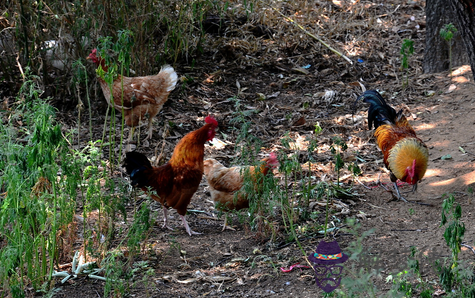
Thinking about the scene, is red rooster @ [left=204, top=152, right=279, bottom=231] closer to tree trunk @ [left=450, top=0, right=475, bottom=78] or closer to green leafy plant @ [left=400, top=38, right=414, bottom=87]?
tree trunk @ [left=450, top=0, right=475, bottom=78]

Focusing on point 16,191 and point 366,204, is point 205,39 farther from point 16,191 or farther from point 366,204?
point 16,191

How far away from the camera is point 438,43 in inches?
328

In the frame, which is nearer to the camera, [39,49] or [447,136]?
[447,136]

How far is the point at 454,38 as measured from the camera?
8.09 m

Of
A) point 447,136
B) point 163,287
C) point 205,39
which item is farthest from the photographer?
point 205,39

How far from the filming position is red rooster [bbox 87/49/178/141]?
6719 mm

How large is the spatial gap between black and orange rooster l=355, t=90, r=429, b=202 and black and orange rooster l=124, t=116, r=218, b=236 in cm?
215

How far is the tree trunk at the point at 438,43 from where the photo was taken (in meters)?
8.02

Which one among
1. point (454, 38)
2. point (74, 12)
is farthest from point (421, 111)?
point (74, 12)

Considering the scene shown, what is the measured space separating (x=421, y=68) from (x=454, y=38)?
1016 millimetres

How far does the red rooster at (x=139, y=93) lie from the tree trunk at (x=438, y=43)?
4613 mm

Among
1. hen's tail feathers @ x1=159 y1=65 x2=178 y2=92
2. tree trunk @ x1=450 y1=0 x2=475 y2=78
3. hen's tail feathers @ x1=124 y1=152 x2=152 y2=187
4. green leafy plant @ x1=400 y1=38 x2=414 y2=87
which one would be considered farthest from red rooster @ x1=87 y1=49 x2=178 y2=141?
tree trunk @ x1=450 y1=0 x2=475 y2=78

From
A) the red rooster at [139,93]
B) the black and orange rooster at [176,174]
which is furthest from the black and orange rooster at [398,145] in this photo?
the red rooster at [139,93]

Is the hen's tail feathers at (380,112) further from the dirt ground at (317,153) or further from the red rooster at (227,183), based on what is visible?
the red rooster at (227,183)
